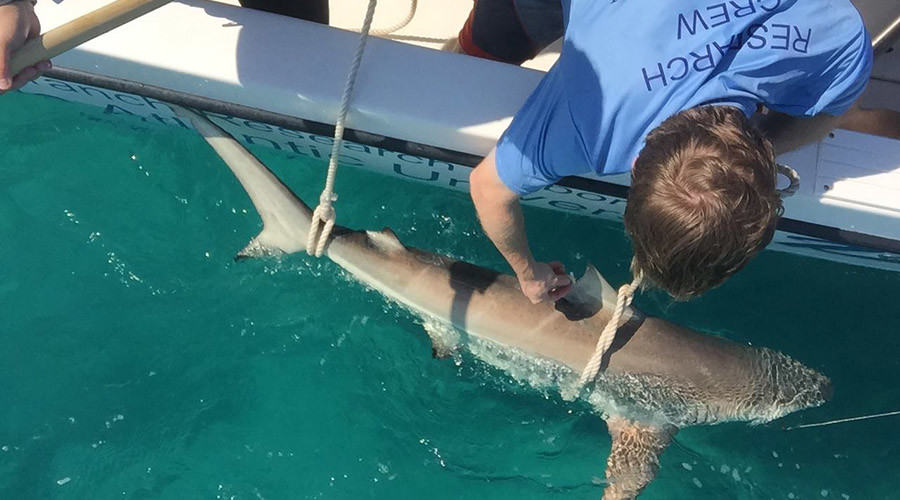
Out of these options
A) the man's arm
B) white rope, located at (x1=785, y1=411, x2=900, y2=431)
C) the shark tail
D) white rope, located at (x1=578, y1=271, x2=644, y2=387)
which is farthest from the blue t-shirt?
white rope, located at (x1=785, y1=411, x2=900, y2=431)

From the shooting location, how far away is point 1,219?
103 inches

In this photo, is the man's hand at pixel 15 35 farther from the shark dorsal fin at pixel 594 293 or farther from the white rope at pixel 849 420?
the white rope at pixel 849 420

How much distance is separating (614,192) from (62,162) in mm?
2013

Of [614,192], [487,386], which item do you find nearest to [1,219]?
[487,386]

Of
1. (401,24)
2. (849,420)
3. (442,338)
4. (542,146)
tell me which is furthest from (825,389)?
(401,24)

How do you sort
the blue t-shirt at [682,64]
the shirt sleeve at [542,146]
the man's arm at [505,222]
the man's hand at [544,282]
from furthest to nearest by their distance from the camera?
the man's hand at [544,282]
the man's arm at [505,222]
the shirt sleeve at [542,146]
the blue t-shirt at [682,64]

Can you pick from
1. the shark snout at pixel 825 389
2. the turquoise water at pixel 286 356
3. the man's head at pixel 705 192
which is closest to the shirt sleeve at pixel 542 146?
the man's head at pixel 705 192

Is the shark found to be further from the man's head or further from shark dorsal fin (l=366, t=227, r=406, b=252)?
the man's head

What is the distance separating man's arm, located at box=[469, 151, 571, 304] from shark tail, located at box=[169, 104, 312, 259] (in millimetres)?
613

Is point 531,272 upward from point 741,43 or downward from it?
downward

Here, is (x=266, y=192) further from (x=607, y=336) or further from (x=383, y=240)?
(x=607, y=336)

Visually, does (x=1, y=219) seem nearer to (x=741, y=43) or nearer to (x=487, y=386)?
(x=487, y=386)

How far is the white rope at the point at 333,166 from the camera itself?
5.36 feet

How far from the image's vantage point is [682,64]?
50.1 inches
